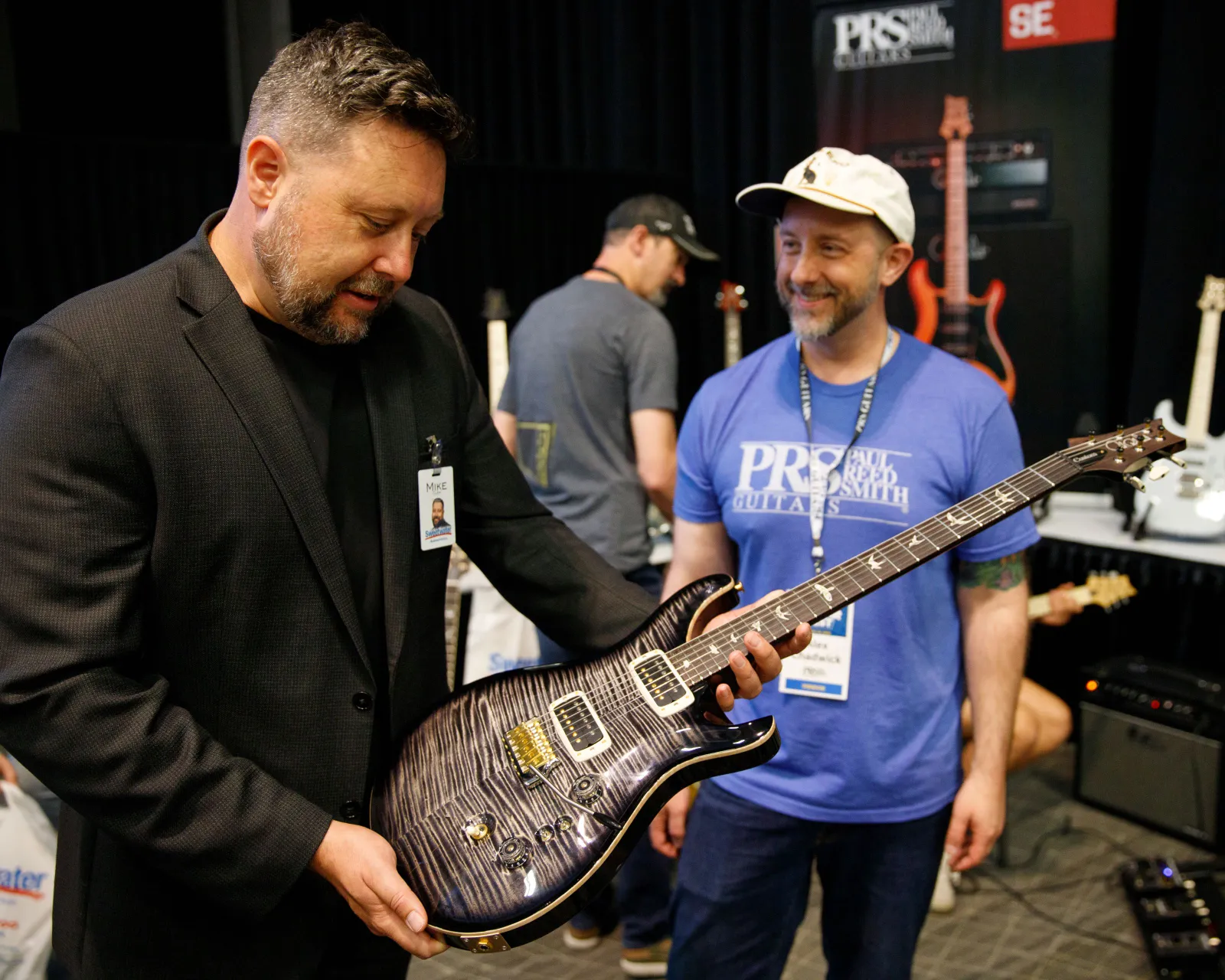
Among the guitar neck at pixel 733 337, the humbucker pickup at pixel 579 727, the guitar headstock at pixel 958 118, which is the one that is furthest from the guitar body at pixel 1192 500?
the humbucker pickup at pixel 579 727

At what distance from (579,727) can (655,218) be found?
7.33ft

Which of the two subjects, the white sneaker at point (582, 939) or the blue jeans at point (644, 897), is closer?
the blue jeans at point (644, 897)

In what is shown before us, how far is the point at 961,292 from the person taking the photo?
4.03 m

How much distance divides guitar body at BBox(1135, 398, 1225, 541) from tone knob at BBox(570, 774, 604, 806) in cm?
274

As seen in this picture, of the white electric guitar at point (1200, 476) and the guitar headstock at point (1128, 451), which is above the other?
the guitar headstock at point (1128, 451)

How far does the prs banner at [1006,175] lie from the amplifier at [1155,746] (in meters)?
0.95

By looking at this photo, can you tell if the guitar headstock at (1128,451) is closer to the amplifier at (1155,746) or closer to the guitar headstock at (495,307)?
the amplifier at (1155,746)

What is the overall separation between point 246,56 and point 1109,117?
4.00 m

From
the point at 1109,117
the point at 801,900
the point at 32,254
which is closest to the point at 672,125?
the point at 1109,117

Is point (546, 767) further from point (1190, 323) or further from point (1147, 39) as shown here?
point (1147, 39)

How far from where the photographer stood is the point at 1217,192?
11.9ft

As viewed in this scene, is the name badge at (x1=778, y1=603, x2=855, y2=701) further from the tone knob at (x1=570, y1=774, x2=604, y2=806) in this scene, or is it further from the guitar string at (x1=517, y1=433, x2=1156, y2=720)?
the tone knob at (x1=570, y1=774, x2=604, y2=806)

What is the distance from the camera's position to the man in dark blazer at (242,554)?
3.59 ft

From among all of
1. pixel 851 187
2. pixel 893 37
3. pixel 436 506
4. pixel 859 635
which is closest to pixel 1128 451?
pixel 859 635
